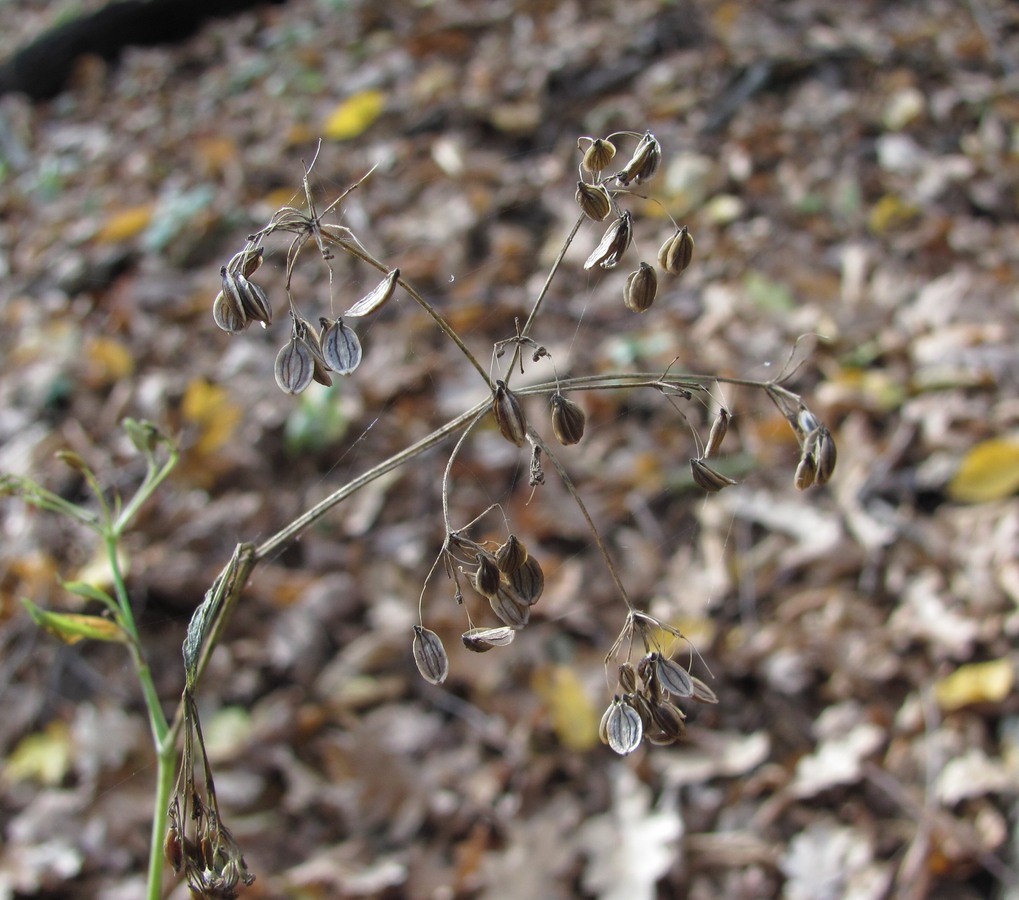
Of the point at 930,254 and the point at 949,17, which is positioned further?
the point at 949,17

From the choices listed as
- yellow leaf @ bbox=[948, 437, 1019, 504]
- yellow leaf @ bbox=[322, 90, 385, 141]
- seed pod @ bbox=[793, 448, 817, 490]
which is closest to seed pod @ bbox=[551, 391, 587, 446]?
seed pod @ bbox=[793, 448, 817, 490]

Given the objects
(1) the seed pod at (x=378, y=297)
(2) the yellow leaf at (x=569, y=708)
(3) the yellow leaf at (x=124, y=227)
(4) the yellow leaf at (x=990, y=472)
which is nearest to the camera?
(1) the seed pod at (x=378, y=297)

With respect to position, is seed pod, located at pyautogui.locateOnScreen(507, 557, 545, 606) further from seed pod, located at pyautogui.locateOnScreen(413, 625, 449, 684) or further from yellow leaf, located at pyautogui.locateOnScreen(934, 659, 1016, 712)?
yellow leaf, located at pyautogui.locateOnScreen(934, 659, 1016, 712)

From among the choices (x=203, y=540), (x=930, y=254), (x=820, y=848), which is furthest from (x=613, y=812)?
(x=930, y=254)

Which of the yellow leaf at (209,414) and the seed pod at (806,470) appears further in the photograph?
the yellow leaf at (209,414)

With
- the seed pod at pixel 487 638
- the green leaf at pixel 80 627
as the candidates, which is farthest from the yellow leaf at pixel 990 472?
the green leaf at pixel 80 627

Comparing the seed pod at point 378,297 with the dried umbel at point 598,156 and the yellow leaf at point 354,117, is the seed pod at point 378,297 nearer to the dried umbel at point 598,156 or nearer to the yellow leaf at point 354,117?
the dried umbel at point 598,156

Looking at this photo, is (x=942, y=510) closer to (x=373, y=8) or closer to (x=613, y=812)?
(x=613, y=812)
